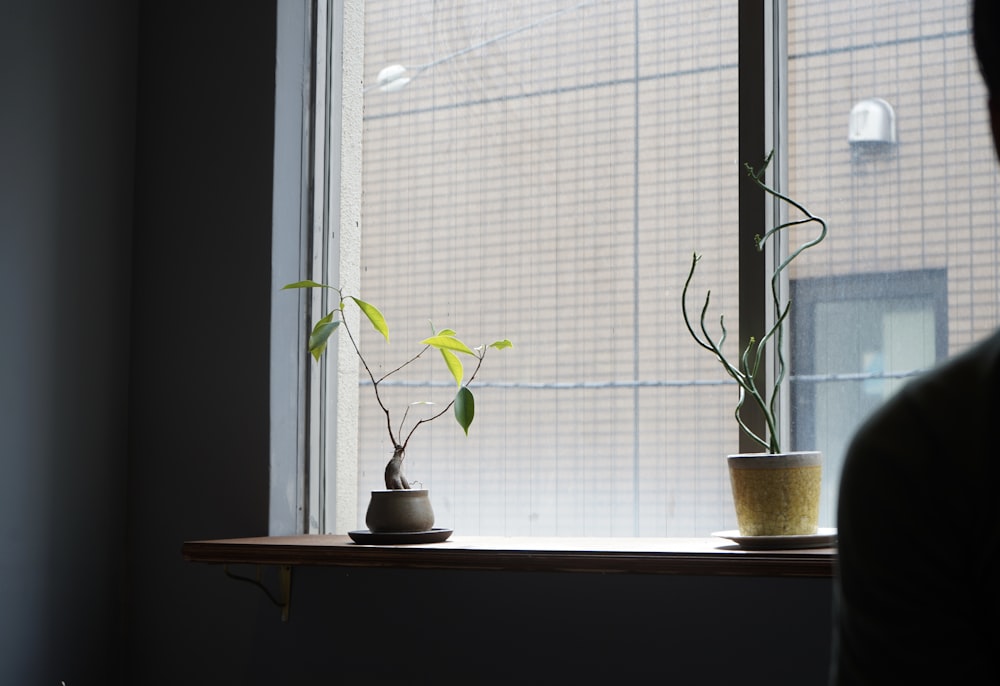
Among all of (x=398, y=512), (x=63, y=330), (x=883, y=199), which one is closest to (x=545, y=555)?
(x=398, y=512)

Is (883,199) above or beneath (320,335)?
above

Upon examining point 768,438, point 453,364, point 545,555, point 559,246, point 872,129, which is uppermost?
point 872,129

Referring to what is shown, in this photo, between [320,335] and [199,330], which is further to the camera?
[199,330]

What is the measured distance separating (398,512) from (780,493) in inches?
21.3

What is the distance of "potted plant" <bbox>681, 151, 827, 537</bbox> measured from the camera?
4.66 feet

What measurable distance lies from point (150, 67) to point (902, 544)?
6.21 ft

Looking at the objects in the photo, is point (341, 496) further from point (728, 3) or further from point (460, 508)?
→ point (728, 3)

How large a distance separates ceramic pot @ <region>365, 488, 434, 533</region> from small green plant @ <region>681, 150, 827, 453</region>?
0.47m

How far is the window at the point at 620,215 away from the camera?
1.59 meters

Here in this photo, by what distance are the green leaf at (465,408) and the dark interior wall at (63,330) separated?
2.14 ft

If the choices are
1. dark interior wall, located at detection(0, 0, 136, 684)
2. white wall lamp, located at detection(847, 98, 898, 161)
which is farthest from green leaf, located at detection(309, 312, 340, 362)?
white wall lamp, located at detection(847, 98, 898, 161)

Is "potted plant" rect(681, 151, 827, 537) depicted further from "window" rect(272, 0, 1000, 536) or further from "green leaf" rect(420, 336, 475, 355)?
"green leaf" rect(420, 336, 475, 355)

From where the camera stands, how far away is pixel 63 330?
1.86 m

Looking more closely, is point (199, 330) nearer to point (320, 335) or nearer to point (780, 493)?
point (320, 335)
